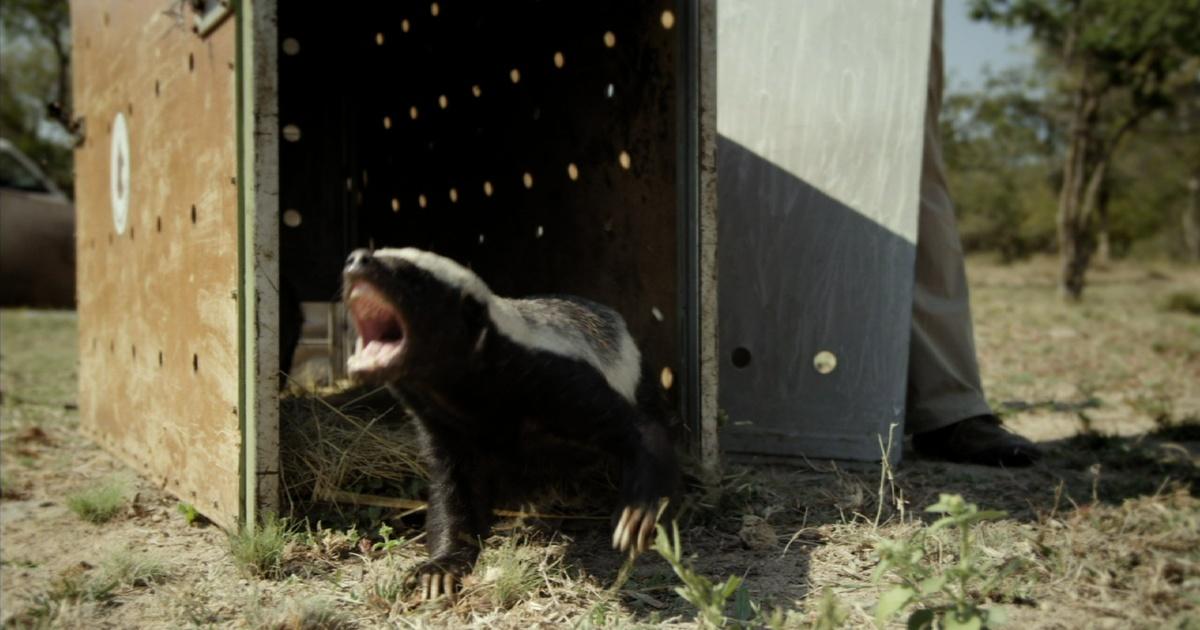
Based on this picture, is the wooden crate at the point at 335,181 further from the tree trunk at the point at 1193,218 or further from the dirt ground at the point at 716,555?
Result: the tree trunk at the point at 1193,218

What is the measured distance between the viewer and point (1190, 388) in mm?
6160

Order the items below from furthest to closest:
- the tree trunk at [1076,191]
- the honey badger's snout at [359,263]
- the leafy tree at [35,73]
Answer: the leafy tree at [35,73] → the tree trunk at [1076,191] → the honey badger's snout at [359,263]

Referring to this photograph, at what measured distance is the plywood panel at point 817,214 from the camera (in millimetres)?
3990

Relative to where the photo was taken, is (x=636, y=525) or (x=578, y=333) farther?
(x=578, y=333)

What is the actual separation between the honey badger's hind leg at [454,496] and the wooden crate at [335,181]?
0.49 meters

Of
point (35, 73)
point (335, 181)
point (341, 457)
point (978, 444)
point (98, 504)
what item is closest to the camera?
point (341, 457)

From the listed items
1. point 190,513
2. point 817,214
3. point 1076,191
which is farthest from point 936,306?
point 1076,191

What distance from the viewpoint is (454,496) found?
9.46 feet

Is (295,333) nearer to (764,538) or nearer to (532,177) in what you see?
(532,177)

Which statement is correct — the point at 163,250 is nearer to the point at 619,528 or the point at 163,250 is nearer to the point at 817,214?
the point at 619,528

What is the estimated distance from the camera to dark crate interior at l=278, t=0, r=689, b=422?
141 inches

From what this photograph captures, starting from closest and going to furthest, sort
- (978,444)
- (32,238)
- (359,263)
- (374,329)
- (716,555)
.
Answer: (359,263)
(374,329)
(716,555)
(978,444)
(32,238)

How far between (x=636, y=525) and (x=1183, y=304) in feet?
40.1

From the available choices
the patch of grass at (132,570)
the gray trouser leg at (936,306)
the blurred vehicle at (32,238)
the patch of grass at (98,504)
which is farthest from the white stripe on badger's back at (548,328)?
the blurred vehicle at (32,238)
